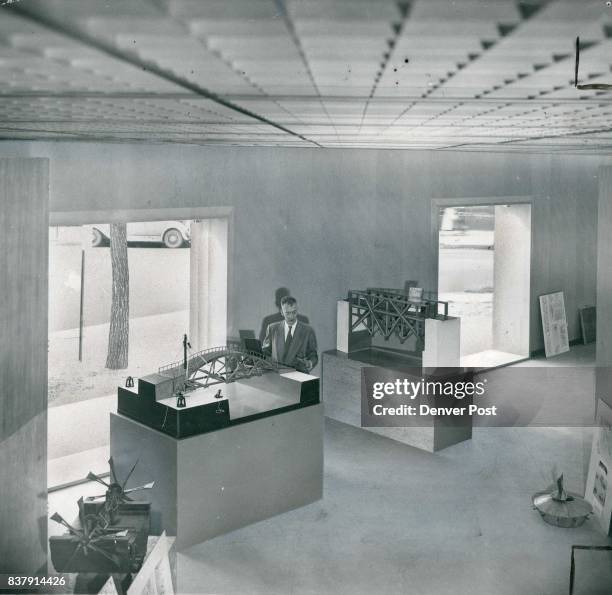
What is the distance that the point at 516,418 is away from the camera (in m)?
8.45

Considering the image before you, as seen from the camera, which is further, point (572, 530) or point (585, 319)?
point (585, 319)

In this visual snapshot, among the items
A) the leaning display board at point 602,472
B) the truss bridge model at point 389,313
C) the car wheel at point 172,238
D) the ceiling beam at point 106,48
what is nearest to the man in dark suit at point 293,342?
the truss bridge model at point 389,313

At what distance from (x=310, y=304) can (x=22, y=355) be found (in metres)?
4.67

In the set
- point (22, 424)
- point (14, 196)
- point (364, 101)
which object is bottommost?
point (22, 424)

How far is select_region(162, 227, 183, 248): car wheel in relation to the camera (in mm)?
14936

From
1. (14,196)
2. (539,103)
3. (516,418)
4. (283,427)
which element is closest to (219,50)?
(539,103)

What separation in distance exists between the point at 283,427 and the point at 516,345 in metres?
5.98

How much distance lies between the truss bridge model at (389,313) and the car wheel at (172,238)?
6.97 meters

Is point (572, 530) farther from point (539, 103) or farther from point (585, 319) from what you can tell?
point (585, 319)

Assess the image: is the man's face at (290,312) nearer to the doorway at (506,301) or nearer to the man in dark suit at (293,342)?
the man in dark suit at (293,342)

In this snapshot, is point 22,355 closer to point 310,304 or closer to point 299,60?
point 299,60

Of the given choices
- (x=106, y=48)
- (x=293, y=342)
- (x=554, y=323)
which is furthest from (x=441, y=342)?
(x=106, y=48)

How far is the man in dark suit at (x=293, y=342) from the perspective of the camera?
707 cm

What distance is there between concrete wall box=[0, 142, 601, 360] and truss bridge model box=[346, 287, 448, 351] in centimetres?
42
